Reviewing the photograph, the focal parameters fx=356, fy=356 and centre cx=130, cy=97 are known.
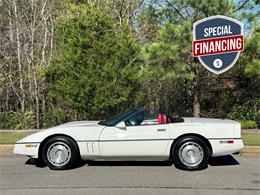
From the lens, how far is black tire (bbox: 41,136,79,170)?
21.1 ft

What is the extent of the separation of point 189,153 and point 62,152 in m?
2.29

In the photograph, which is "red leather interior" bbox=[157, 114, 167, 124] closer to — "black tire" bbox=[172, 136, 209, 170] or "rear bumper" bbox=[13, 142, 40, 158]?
"black tire" bbox=[172, 136, 209, 170]

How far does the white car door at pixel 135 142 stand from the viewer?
632cm

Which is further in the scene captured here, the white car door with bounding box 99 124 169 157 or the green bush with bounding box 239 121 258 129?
the green bush with bounding box 239 121 258 129

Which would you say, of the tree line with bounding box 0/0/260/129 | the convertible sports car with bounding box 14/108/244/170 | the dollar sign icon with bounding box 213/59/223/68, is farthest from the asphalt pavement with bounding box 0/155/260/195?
the tree line with bounding box 0/0/260/129

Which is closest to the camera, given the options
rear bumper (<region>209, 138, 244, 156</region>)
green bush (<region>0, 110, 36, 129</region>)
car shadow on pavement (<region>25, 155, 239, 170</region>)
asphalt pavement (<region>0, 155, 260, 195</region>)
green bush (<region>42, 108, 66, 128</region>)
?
asphalt pavement (<region>0, 155, 260, 195</region>)

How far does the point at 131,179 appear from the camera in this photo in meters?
5.77

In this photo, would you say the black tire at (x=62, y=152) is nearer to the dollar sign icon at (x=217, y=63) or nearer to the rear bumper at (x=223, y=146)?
the rear bumper at (x=223, y=146)

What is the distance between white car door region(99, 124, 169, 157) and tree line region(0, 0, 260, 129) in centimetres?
438

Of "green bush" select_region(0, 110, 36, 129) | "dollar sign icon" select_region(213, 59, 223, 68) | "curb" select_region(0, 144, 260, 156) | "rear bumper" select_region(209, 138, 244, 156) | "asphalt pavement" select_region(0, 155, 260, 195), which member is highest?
"dollar sign icon" select_region(213, 59, 223, 68)

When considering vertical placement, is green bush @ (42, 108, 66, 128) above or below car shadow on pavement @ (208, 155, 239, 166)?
above

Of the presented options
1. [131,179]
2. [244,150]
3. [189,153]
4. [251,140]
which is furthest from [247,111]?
[131,179]

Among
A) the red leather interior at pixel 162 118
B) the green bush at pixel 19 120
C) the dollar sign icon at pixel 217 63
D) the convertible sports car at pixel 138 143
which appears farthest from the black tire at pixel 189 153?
the green bush at pixel 19 120

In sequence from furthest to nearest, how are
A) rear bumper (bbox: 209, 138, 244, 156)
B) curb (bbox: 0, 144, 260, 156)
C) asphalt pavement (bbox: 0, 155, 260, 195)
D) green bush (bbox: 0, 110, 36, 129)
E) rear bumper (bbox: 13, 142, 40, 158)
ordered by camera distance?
green bush (bbox: 0, 110, 36, 129) < curb (bbox: 0, 144, 260, 156) < rear bumper (bbox: 13, 142, 40, 158) < rear bumper (bbox: 209, 138, 244, 156) < asphalt pavement (bbox: 0, 155, 260, 195)
